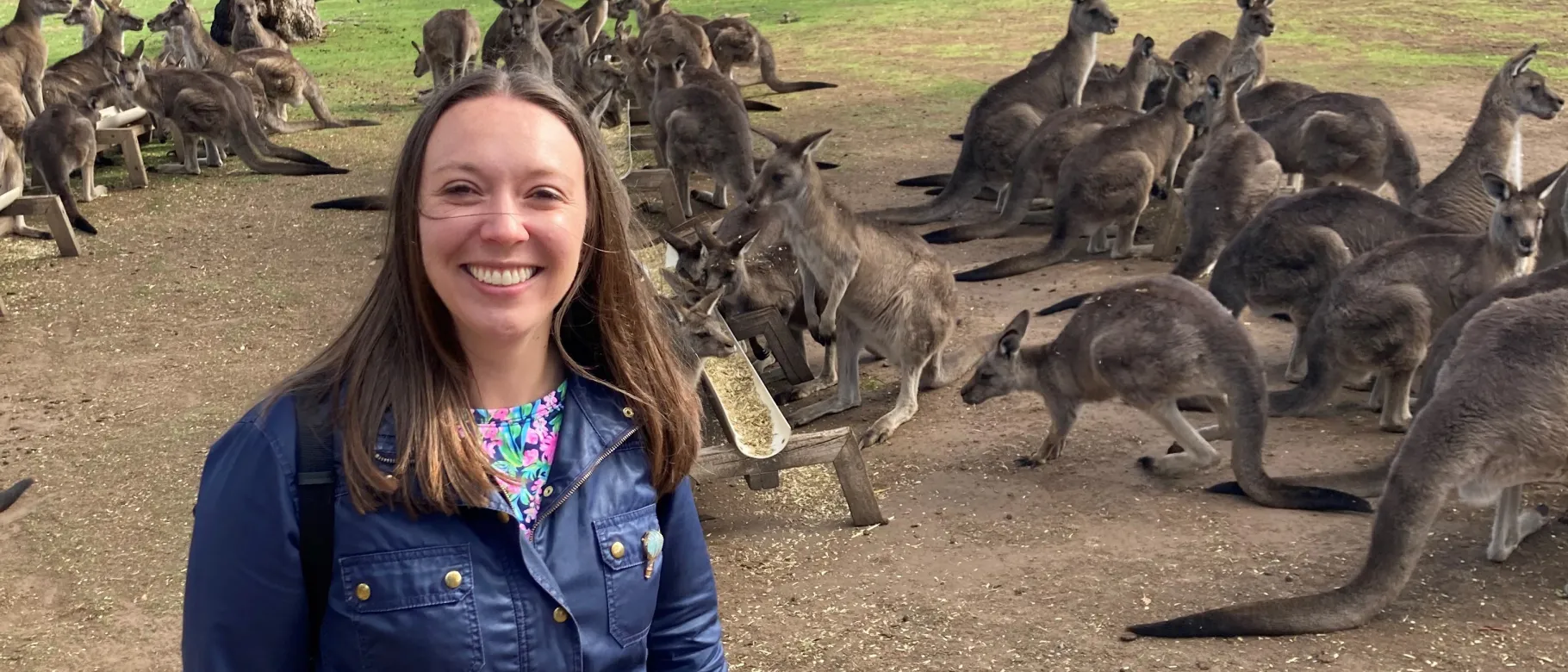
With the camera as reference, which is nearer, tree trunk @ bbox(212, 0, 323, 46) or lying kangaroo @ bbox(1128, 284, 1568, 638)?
lying kangaroo @ bbox(1128, 284, 1568, 638)

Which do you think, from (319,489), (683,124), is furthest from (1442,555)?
(683,124)

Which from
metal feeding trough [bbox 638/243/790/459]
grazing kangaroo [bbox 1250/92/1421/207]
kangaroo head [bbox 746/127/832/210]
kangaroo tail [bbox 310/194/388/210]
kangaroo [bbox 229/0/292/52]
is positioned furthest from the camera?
kangaroo [bbox 229/0/292/52]

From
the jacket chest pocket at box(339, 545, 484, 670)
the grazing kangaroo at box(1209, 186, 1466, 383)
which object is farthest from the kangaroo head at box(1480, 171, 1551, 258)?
the jacket chest pocket at box(339, 545, 484, 670)

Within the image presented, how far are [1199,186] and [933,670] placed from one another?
4.37 meters

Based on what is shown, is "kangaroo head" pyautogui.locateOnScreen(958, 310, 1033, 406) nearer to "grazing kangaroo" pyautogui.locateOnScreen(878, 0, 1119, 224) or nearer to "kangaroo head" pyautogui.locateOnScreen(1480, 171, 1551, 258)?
"kangaroo head" pyautogui.locateOnScreen(1480, 171, 1551, 258)

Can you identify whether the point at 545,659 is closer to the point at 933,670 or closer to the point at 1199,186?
the point at 933,670

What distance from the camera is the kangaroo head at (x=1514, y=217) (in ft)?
18.7

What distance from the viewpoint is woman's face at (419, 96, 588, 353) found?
1.75 metres

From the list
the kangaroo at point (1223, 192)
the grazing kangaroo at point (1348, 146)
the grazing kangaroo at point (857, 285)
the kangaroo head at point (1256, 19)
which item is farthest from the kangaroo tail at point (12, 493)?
the kangaroo head at point (1256, 19)

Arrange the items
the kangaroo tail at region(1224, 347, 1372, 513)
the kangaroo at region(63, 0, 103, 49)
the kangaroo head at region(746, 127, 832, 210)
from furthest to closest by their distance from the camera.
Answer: the kangaroo at region(63, 0, 103, 49), the kangaroo head at region(746, 127, 832, 210), the kangaroo tail at region(1224, 347, 1372, 513)

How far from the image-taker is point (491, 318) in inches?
69.8

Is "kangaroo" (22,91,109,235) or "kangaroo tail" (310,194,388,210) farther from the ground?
"kangaroo" (22,91,109,235)

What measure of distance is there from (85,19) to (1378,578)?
13121 mm

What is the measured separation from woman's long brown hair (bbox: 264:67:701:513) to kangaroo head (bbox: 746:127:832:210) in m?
4.63
